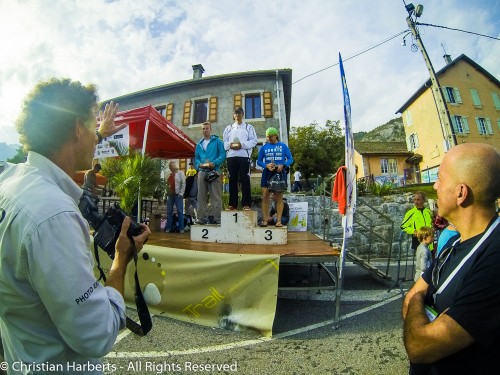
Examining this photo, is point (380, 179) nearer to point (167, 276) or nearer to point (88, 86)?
point (167, 276)

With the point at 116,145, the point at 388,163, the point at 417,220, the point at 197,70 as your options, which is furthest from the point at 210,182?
the point at 388,163

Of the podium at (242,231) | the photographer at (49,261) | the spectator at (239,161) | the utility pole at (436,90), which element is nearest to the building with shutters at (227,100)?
the utility pole at (436,90)

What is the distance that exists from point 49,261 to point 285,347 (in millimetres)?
2795

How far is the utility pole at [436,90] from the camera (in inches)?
401

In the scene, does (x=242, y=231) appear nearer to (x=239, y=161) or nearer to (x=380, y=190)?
(x=239, y=161)

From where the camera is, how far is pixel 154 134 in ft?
27.6

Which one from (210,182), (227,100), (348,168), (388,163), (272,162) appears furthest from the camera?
(388,163)

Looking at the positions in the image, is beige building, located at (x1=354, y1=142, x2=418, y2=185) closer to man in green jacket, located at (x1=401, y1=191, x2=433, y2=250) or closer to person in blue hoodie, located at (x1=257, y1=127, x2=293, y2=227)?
man in green jacket, located at (x1=401, y1=191, x2=433, y2=250)

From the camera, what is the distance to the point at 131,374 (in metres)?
2.53

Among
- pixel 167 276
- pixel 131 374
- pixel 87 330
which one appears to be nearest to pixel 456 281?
pixel 87 330

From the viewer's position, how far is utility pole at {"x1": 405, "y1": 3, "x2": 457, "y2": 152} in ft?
33.4

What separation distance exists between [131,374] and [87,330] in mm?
2232

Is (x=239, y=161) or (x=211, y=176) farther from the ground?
(x=239, y=161)

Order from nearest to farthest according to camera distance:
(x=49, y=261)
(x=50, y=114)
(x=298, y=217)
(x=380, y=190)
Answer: (x=49, y=261) → (x=50, y=114) → (x=298, y=217) → (x=380, y=190)
